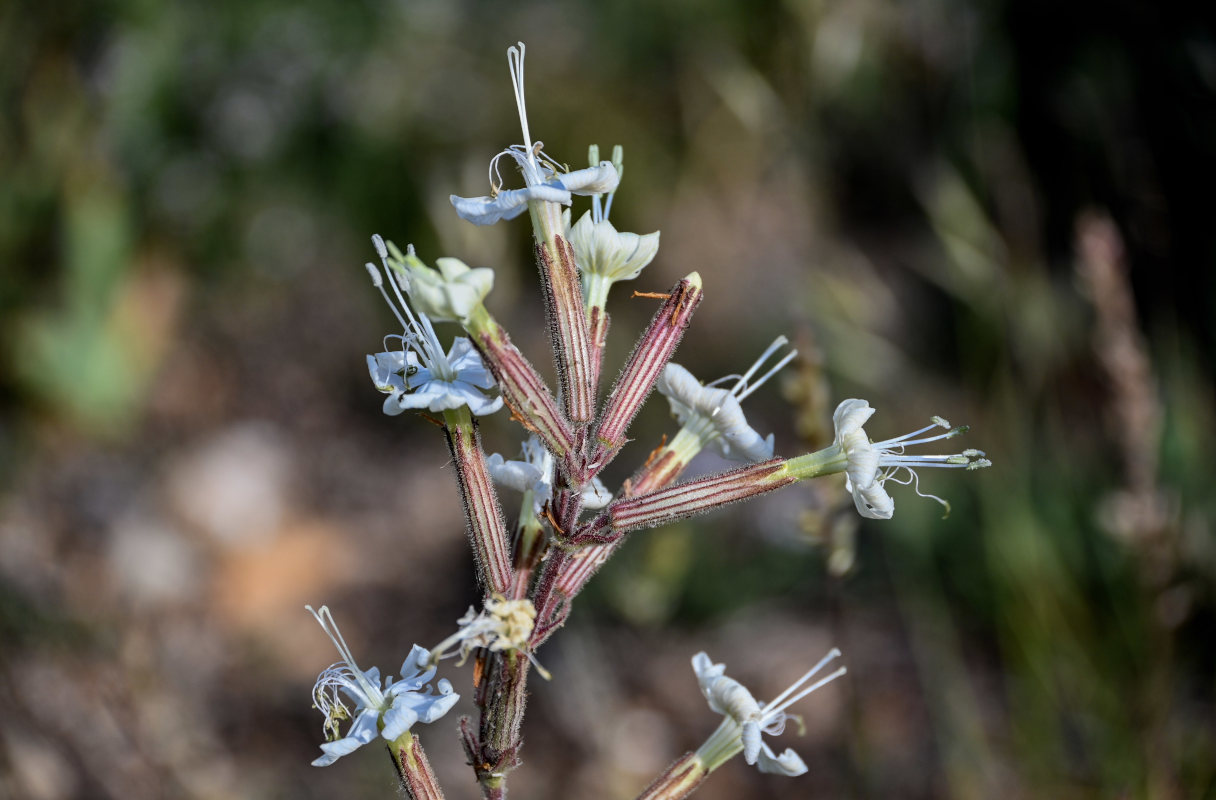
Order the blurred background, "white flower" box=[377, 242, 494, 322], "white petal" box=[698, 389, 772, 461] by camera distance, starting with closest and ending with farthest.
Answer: "white flower" box=[377, 242, 494, 322] < "white petal" box=[698, 389, 772, 461] < the blurred background

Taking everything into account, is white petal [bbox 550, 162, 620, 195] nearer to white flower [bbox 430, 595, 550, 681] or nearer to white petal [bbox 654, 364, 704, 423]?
white petal [bbox 654, 364, 704, 423]

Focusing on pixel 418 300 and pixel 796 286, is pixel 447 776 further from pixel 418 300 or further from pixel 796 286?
pixel 796 286

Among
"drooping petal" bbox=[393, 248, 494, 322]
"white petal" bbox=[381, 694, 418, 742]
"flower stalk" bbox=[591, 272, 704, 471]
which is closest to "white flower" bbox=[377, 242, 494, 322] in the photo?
"drooping petal" bbox=[393, 248, 494, 322]

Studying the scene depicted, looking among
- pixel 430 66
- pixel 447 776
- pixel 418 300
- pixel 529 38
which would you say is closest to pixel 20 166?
pixel 430 66

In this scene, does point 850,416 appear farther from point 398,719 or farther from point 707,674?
point 398,719

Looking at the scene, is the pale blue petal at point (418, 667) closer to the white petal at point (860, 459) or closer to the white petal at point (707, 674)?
the white petal at point (707, 674)

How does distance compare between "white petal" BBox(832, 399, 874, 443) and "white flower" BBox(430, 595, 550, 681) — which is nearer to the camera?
"white flower" BBox(430, 595, 550, 681)

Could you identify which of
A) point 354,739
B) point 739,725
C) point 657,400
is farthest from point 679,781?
point 657,400
